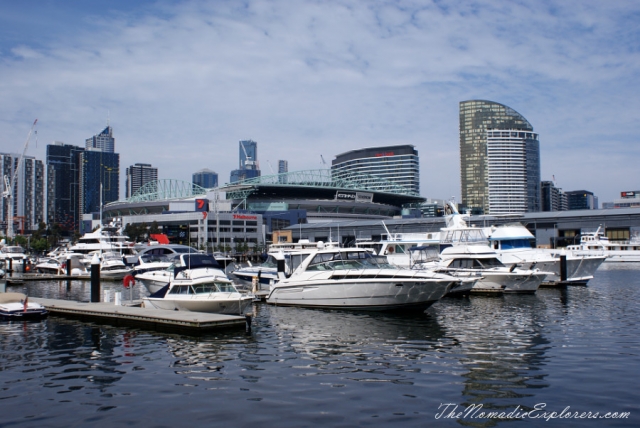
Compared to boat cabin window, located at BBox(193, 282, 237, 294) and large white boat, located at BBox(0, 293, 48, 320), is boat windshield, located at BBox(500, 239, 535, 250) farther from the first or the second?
large white boat, located at BBox(0, 293, 48, 320)

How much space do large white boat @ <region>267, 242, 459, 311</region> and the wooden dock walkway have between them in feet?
22.4

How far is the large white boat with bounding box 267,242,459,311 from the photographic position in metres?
29.3

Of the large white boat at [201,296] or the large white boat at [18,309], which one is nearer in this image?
the large white boat at [201,296]

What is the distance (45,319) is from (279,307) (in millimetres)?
12604

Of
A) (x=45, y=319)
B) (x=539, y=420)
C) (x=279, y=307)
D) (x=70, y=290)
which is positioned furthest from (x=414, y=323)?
(x=70, y=290)

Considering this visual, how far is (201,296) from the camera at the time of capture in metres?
28.6

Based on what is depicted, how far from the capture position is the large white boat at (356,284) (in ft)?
96.2

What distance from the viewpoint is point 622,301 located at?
36.0m

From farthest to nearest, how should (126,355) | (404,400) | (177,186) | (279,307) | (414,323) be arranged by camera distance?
(177,186) < (279,307) < (414,323) < (126,355) < (404,400)

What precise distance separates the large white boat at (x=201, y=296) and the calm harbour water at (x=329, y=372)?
1668 mm

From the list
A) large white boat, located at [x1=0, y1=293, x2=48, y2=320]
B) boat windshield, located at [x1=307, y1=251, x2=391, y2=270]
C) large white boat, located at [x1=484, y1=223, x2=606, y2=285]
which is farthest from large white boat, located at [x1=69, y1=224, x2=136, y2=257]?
large white boat, located at [x1=484, y1=223, x2=606, y2=285]

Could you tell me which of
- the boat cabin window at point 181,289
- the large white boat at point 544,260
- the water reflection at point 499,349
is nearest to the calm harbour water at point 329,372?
the water reflection at point 499,349

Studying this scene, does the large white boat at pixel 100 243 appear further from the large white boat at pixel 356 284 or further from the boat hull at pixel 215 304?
the boat hull at pixel 215 304

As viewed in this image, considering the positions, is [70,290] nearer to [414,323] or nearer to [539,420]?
[414,323]
